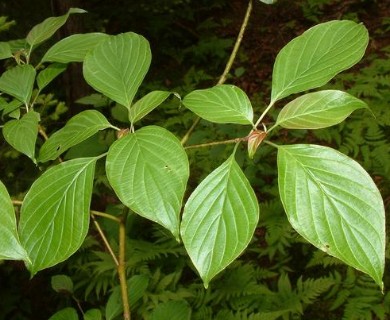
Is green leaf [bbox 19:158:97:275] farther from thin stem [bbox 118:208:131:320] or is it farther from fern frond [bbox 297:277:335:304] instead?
fern frond [bbox 297:277:335:304]

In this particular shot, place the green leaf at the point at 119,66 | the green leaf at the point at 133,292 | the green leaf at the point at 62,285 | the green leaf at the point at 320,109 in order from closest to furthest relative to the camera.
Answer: the green leaf at the point at 320,109 < the green leaf at the point at 119,66 < the green leaf at the point at 133,292 < the green leaf at the point at 62,285

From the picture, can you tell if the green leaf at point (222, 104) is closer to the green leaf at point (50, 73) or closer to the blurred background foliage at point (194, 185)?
the green leaf at point (50, 73)

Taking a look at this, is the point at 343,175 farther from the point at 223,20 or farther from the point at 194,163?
the point at 223,20

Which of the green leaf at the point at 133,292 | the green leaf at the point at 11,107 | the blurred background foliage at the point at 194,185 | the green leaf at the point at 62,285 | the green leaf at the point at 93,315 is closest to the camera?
the green leaf at the point at 11,107

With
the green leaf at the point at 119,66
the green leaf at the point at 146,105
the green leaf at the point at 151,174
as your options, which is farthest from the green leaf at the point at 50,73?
the green leaf at the point at 151,174

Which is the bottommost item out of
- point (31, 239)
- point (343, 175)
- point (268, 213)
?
point (268, 213)

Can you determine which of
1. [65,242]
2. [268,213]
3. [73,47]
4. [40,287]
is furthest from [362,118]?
[65,242]
